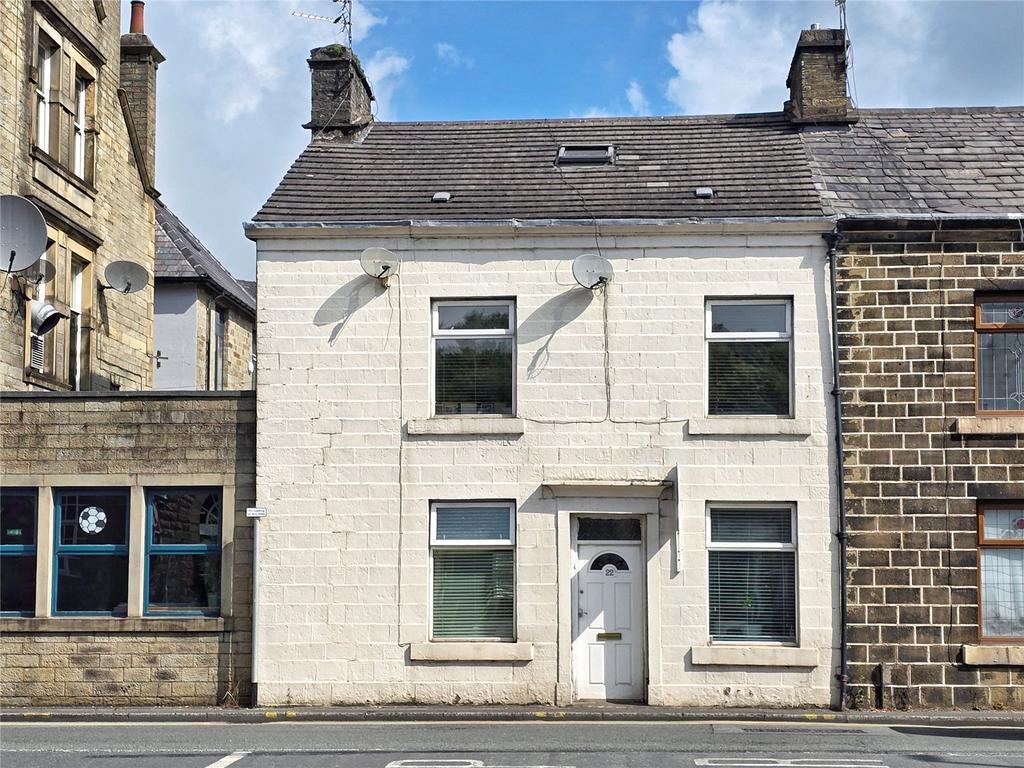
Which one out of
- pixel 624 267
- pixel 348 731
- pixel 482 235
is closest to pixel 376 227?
pixel 482 235

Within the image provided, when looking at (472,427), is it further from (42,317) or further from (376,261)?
(42,317)

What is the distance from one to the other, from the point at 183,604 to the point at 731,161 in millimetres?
9736

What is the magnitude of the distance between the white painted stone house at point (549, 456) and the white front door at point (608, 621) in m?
0.03

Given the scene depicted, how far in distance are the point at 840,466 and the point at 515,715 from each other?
513cm

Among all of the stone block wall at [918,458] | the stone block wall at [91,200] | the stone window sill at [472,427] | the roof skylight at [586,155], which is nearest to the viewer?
the stone block wall at [918,458]

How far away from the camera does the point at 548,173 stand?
17828 millimetres

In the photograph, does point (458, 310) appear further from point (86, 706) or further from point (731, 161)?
point (86, 706)

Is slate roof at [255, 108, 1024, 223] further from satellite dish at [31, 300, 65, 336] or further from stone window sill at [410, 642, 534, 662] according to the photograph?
stone window sill at [410, 642, 534, 662]

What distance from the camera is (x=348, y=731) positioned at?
14.0 metres

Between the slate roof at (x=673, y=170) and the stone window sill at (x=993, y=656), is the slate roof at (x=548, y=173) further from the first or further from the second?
the stone window sill at (x=993, y=656)

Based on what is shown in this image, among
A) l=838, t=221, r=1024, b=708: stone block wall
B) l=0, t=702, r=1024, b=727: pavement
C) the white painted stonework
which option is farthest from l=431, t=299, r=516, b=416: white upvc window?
l=838, t=221, r=1024, b=708: stone block wall

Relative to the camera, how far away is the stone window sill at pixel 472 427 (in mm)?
16094

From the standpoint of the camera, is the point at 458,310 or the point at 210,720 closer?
the point at 210,720

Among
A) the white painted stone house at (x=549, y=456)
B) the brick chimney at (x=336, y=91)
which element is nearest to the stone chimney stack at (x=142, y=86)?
the brick chimney at (x=336, y=91)
